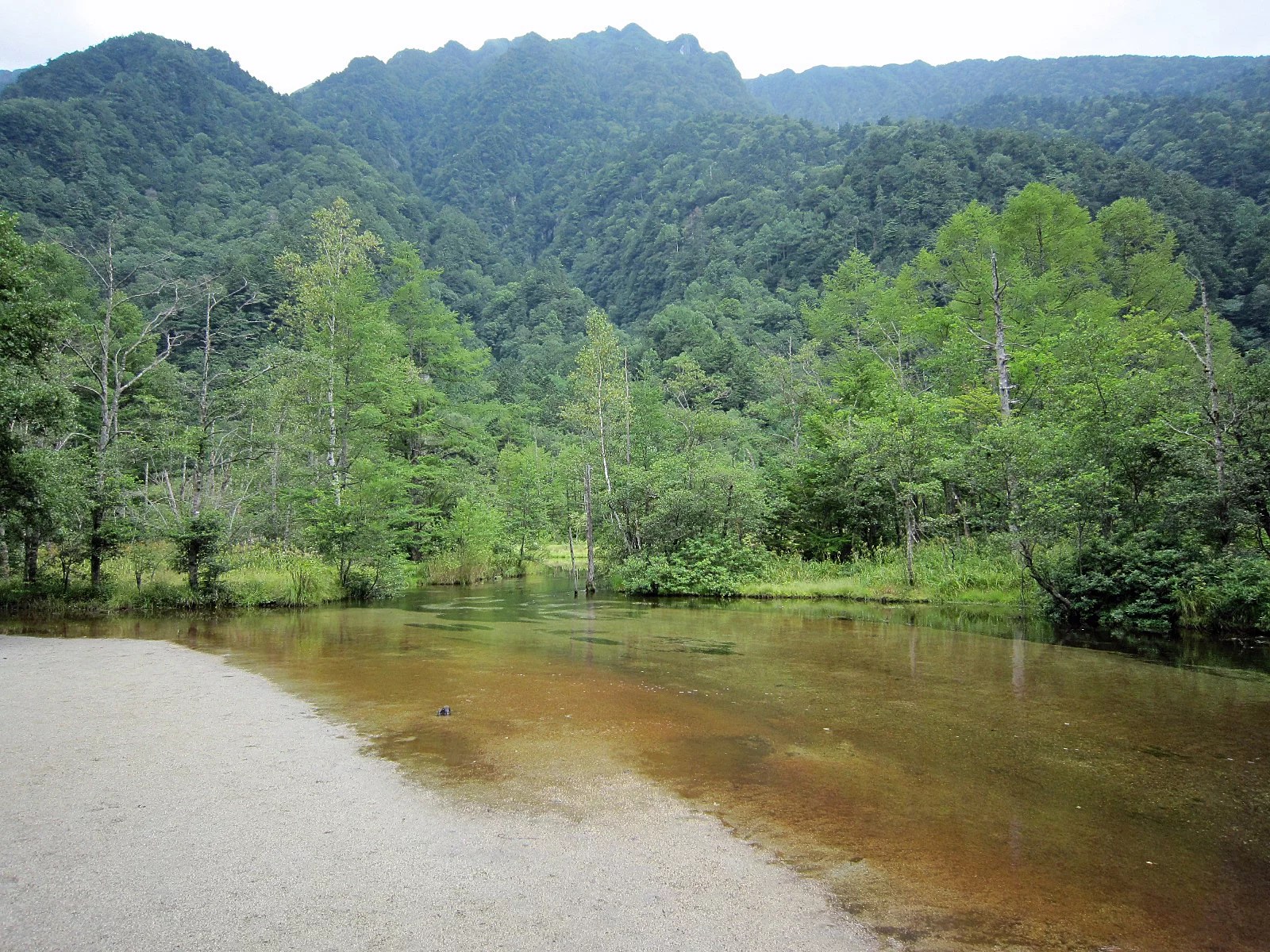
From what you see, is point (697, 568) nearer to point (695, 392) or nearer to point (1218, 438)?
point (695, 392)

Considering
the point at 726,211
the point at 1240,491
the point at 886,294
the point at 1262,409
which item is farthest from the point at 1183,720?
the point at 726,211

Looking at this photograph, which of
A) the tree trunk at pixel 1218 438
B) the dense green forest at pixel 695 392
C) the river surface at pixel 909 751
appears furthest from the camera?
the dense green forest at pixel 695 392

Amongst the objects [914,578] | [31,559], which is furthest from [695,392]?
[31,559]

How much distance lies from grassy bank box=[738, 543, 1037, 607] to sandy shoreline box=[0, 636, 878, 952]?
49.1 ft

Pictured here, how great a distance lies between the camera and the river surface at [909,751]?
3.68 meters

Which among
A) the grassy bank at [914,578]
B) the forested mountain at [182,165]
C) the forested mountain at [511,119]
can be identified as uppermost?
the forested mountain at [511,119]

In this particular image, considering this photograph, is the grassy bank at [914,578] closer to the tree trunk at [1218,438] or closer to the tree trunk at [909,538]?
the tree trunk at [909,538]

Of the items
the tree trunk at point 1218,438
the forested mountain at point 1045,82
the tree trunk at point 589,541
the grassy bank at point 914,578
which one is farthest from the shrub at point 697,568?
the forested mountain at point 1045,82

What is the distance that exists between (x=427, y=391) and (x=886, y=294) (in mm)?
25194

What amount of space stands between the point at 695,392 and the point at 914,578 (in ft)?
56.4

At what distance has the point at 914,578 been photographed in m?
19.7

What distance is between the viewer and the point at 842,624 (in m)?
15.1

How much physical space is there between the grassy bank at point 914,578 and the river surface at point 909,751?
17.7ft

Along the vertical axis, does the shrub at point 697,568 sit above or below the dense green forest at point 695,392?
below
